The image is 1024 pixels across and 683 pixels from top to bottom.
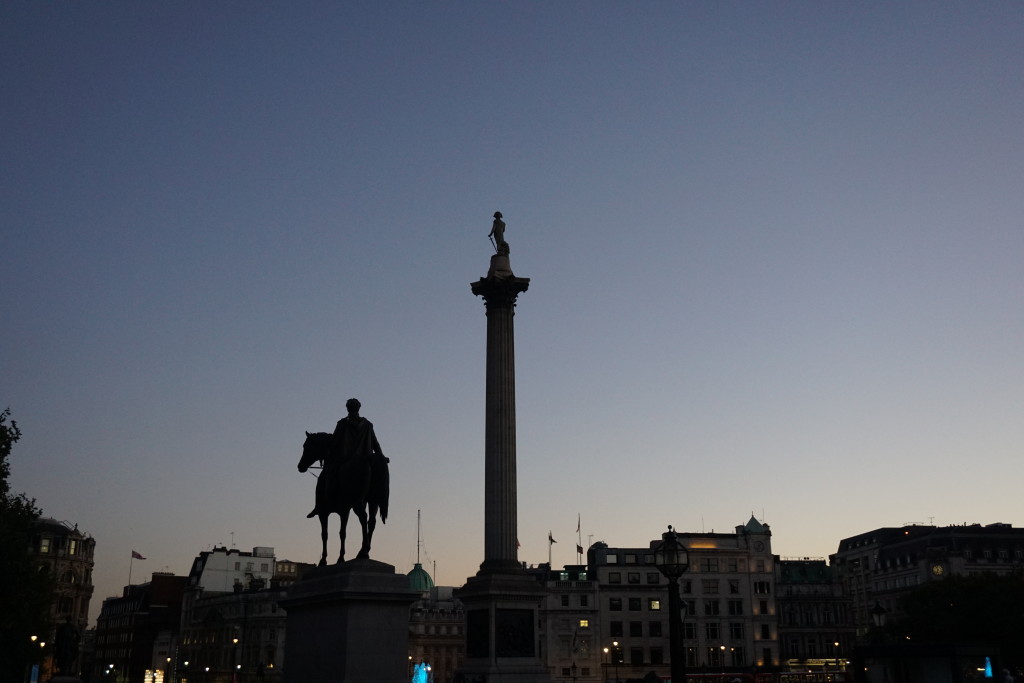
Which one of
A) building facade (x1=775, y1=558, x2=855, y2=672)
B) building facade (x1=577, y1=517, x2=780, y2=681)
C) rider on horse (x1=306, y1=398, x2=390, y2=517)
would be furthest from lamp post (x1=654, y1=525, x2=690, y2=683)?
building facade (x1=775, y1=558, x2=855, y2=672)

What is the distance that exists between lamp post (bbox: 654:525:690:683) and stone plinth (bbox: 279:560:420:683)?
6.04 m

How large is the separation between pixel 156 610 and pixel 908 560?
111 m

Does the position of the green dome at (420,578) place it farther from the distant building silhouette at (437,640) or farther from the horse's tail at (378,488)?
the horse's tail at (378,488)

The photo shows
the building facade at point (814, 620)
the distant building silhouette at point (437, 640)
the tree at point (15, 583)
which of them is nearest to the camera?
the tree at point (15, 583)

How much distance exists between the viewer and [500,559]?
50.8m

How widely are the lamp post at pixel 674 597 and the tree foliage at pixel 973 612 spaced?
5477 cm

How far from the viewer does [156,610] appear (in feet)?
520

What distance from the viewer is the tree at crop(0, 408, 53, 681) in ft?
147

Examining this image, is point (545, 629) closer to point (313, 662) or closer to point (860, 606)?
point (860, 606)

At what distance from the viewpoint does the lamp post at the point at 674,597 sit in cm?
2214

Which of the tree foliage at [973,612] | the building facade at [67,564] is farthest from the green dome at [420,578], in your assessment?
the tree foliage at [973,612]

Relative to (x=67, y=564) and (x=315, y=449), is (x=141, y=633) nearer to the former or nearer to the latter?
(x=67, y=564)

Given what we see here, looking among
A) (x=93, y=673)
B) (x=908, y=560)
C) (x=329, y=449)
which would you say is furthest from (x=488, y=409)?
(x=93, y=673)

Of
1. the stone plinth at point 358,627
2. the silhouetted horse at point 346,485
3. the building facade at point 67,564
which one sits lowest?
the stone plinth at point 358,627
